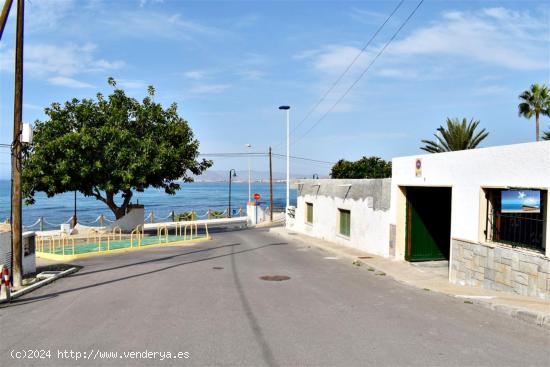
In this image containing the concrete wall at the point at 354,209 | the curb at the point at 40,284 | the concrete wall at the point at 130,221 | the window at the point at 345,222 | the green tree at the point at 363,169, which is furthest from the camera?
the green tree at the point at 363,169

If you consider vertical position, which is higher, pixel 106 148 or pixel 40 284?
pixel 106 148

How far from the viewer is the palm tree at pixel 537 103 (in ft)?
121

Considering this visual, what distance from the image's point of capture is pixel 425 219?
17.8m

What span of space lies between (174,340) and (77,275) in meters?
8.97

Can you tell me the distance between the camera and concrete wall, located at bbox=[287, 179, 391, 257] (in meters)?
19.3

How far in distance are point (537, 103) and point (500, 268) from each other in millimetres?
30484

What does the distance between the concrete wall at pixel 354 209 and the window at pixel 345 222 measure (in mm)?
275

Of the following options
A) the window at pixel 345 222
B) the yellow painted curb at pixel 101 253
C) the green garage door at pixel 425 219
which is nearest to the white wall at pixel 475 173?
the green garage door at pixel 425 219

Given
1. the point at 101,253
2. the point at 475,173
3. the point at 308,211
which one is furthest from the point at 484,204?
the point at 308,211

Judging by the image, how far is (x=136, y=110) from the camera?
3234 centimetres

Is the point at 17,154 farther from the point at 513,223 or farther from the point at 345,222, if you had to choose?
the point at 345,222

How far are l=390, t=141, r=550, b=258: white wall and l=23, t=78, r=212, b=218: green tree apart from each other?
58.0 ft

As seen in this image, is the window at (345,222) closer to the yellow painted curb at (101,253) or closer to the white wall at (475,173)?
the white wall at (475,173)

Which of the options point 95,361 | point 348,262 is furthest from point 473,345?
point 348,262
